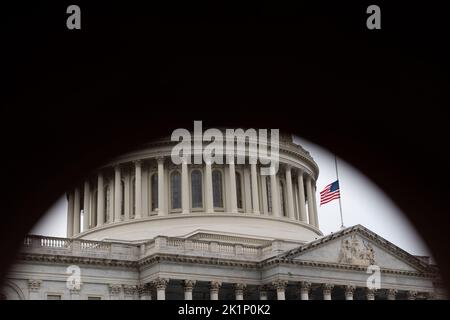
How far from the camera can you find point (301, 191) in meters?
72.1

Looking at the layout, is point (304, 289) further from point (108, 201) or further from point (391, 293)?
point (108, 201)

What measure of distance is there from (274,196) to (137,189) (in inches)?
484

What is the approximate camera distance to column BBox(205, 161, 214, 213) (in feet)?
214

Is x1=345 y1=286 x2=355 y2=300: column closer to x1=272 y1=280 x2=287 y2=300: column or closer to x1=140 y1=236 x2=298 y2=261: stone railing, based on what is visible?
x1=140 y1=236 x2=298 y2=261: stone railing

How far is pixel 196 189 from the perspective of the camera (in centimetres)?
6725

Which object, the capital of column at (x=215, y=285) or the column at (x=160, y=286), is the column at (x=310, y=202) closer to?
the capital of column at (x=215, y=285)

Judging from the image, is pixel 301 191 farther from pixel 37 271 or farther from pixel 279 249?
pixel 37 271

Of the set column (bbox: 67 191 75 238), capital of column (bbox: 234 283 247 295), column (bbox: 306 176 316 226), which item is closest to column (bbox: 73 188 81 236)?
column (bbox: 67 191 75 238)

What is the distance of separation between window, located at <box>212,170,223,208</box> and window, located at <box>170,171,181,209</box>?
3165 mm

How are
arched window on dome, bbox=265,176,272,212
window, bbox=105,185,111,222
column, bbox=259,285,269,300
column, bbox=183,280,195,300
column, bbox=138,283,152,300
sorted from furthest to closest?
arched window on dome, bbox=265,176,272,212 → window, bbox=105,185,111,222 → column, bbox=259,285,269,300 → column, bbox=138,283,152,300 → column, bbox=183,280,195,300

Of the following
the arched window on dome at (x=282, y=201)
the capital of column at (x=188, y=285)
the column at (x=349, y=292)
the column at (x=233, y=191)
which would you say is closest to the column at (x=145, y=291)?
the capital of column at (x=188, y=285)

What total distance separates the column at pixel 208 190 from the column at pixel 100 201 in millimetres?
9553

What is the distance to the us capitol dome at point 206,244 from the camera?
51.7 meters
